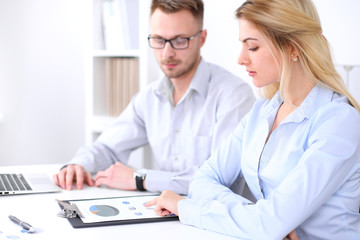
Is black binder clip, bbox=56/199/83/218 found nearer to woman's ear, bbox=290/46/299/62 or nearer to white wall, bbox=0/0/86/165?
woman's ear, bbox=290/46/299/62

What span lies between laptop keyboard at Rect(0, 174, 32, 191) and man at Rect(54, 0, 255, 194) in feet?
0.71

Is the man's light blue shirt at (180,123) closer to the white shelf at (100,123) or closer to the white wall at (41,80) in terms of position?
the white shelf at (100,123)

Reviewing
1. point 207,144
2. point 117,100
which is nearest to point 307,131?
point 207,144

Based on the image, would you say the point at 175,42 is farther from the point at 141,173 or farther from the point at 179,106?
the point at 141,173

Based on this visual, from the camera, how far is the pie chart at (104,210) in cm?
132

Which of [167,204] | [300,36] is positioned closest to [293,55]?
[300,36]

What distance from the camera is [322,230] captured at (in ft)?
4.01

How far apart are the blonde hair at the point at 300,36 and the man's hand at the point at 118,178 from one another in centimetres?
67

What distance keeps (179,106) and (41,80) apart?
1.70 metres

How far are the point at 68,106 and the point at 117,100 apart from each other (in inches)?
28.3

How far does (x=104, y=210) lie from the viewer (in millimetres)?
1348

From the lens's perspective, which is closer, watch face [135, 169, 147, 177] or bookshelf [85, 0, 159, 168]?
watch face [135, 169, 147, 177]

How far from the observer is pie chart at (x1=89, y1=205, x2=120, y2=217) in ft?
4.32

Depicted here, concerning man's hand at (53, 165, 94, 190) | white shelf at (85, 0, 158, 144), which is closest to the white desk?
man's hand at (53, 165, 94, 190)
